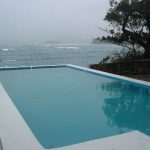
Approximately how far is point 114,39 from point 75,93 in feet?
15.7

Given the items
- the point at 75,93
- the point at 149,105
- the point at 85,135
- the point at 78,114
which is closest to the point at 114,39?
the point at 75,93

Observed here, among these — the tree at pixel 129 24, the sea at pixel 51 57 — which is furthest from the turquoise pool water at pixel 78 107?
the sea at pixel 51 57

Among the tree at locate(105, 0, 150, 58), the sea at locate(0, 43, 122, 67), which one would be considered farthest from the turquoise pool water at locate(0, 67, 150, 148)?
the sea at locate(0, 43, 122, 67)

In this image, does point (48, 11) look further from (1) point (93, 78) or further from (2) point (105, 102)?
(2) point (105, 102)

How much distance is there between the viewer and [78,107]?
483 cm

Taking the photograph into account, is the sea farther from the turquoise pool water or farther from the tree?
the turquoise pool water

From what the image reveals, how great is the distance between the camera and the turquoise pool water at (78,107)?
12.1 ft

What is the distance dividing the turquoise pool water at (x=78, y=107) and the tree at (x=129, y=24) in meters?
2.98

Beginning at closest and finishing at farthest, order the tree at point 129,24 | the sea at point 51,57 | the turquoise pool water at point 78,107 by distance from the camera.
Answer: the turquoise pool water at point 78,107
the tree at point 129,24
the sea at point 51,57

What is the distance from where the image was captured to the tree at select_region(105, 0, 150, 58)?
912 centimetres

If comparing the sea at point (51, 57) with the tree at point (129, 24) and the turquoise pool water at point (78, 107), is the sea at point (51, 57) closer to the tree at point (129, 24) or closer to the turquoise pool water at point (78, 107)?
the tree at point (129, 24)

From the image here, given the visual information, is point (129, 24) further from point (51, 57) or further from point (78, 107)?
point (51, 57)

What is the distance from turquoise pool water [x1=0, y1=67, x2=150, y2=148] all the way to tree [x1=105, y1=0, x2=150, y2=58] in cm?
298

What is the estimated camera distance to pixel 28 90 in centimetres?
623
